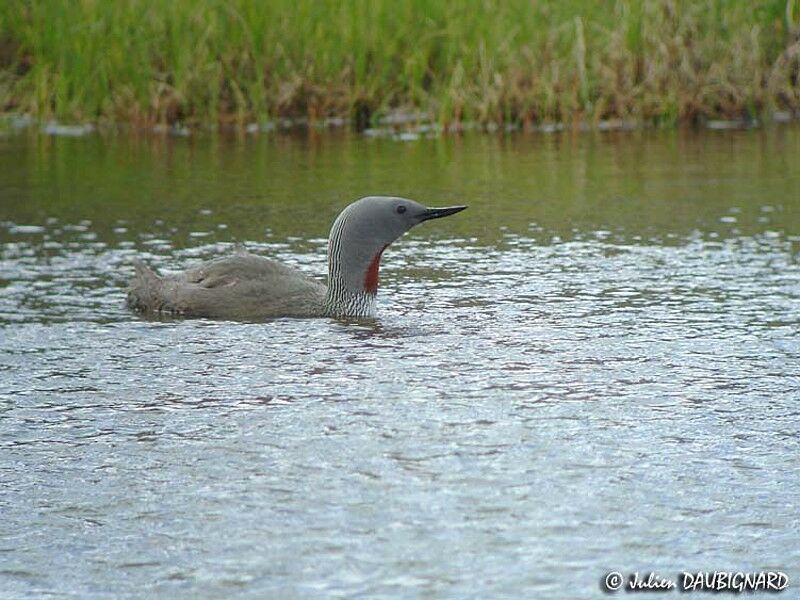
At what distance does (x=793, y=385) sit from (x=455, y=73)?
9.09 m

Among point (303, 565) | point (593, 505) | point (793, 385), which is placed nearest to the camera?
point (303, 565)

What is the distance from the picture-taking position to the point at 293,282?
7430mm

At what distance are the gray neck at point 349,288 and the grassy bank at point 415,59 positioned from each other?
7.36 meters

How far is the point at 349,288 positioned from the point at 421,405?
6.02 ft

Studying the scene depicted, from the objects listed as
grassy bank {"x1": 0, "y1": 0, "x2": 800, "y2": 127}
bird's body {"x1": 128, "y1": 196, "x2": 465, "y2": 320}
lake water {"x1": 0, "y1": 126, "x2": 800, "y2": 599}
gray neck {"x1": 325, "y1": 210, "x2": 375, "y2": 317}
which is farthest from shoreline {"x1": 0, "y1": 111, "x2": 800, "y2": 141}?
gray neck {"x1": 325, "y1": 210, "x2": 375, "y2": 317}

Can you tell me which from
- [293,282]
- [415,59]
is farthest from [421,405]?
[415,59]

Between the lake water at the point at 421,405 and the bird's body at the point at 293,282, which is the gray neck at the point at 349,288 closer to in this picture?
the bird's body at the point at 293,282

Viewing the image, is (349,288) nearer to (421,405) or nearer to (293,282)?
(293,282)

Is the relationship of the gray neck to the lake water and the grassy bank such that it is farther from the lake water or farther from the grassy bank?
the grassy bank

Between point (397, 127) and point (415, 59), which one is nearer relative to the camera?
point (415, 59)

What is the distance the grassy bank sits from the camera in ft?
48.1

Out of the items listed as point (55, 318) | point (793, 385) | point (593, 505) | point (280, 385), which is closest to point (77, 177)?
point (55, 318)

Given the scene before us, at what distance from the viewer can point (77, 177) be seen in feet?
39.0

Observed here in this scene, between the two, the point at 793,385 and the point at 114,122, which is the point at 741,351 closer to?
the point at 793,385
